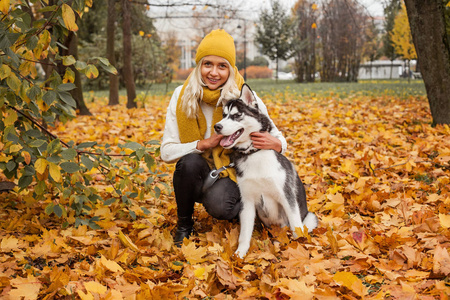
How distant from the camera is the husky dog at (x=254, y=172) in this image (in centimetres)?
271

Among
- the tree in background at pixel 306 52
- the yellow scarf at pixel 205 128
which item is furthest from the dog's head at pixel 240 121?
the tree in background at pixel 306 52

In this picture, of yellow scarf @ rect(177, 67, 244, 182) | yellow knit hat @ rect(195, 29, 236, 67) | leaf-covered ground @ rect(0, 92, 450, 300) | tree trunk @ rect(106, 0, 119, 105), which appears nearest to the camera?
leaf-covered ground @ rect(0, 92, 450, 300)

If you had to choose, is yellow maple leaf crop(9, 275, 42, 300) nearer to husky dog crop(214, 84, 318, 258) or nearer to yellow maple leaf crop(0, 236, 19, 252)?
yellow maple leaf crop(0, 236, 19, 252)

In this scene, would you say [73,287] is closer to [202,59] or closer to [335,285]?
[335,285]

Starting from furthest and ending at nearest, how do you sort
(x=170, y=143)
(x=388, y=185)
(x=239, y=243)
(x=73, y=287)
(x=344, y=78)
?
(x=344, y=78)
(x=388, y=185)
(x=170, y=143)
(x=239, y=243)
(x=73, y=287)

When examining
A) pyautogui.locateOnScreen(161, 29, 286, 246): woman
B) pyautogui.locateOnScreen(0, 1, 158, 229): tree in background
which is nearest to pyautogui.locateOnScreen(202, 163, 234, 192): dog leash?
pyautogui.locateOnScreen(161, 29, 286, 246): woman

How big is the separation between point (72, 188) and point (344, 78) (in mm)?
32810

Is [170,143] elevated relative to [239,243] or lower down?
Result: elevated

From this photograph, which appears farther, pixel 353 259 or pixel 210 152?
pixel 210 152

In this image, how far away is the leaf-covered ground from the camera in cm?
216

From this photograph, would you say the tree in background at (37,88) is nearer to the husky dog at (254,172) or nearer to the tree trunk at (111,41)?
the husky dog at (254,172)

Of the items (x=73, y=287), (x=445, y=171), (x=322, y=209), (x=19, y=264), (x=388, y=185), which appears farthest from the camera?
(x=445, y=171)

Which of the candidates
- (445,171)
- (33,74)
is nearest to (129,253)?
(33,74)

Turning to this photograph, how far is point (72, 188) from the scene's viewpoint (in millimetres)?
3174
